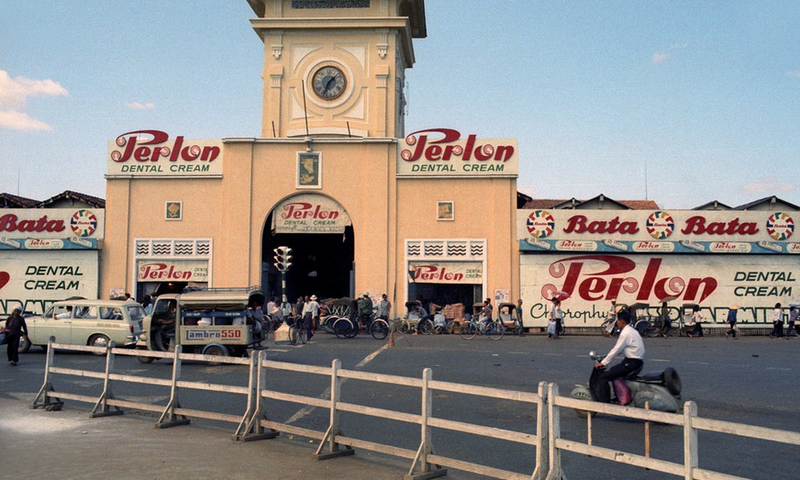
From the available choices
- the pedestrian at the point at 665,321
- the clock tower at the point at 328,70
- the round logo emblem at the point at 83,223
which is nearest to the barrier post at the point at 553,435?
the pedestrian at the point at 665,321

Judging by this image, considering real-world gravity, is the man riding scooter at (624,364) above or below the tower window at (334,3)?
below

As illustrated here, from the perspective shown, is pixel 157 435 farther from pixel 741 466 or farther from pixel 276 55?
pixel 276 55

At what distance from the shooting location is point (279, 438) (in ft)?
30.9

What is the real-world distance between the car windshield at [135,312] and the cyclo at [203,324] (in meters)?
1.53

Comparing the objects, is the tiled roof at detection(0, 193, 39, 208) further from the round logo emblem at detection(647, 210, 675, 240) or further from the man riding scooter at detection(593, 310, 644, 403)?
the man riding scooter at detection(593, 310, 644, 403)

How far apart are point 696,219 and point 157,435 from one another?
30.2 m

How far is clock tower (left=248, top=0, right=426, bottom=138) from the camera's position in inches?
1532

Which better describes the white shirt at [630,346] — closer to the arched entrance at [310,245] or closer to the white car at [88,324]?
the white car at [88,324]

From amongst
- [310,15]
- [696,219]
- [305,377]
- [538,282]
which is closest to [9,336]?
[305,377]

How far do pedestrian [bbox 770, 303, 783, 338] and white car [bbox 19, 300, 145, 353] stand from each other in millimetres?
26257

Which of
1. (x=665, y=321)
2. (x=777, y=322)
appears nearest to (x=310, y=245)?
(x=665, y=321)

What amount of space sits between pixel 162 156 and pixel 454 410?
28567 millimetres

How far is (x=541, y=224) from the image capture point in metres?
34.4

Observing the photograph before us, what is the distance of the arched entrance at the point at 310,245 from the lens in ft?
117
